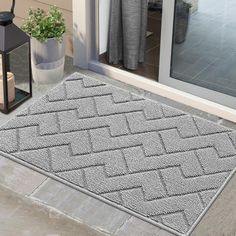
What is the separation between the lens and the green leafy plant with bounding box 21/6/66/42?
3.68 meters

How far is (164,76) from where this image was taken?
385cm

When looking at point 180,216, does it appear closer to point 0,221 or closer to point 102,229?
point 102,229

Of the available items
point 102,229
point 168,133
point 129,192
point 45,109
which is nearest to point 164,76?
point 168,133

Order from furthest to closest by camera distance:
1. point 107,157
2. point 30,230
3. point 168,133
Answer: point 168,133, point 107,157, point 30,230

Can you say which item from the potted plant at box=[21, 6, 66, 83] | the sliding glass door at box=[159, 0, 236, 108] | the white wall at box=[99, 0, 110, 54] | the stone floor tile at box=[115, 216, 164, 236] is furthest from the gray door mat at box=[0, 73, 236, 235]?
the white wall at box=[99, 0, 110, 54]

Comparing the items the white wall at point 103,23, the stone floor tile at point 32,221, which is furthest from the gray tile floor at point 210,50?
the stone floor tile at point 32,221

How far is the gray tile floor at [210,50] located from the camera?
3506 mm

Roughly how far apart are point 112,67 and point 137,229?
152cm

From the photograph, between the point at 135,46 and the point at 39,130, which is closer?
the point at 39,130

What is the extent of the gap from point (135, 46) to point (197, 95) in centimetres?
58

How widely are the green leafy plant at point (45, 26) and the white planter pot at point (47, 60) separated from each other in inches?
1.4

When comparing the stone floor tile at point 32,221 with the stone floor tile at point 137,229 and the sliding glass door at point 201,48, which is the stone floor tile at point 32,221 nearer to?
the stone floor tile at point 137,229

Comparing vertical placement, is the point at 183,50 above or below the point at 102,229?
above

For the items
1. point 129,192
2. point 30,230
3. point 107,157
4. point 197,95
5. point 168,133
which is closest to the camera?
point 30,230
